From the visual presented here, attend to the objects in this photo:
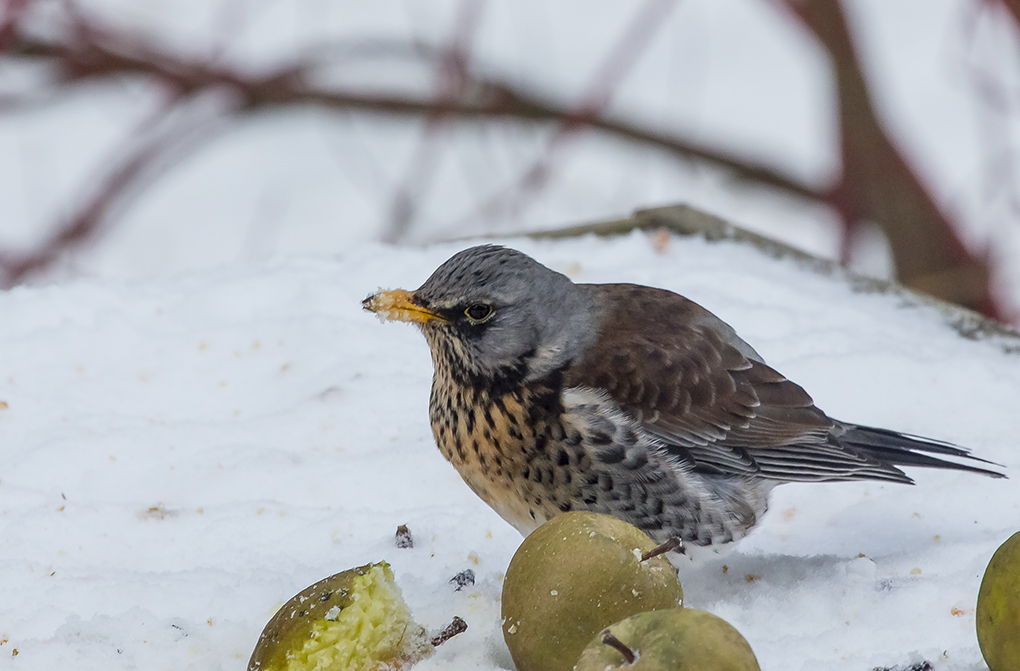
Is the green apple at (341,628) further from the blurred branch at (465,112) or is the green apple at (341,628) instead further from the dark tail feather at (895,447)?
the blurred branch at (465,112)

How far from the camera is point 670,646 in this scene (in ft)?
6.01

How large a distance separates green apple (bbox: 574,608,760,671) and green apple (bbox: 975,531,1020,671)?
21.7 inches

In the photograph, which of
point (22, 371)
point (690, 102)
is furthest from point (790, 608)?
point (690, 102)

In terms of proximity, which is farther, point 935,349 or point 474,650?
point 935,349

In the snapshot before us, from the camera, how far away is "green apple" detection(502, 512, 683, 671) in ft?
6.95

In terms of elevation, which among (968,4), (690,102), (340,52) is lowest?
(690,102)

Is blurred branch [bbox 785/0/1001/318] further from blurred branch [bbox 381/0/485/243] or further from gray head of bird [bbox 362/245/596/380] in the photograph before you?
gray head of bird [bbox 362/245/596/380]

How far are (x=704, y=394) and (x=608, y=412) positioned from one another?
0.30 m

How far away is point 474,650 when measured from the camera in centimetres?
245

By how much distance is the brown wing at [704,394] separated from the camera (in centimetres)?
275

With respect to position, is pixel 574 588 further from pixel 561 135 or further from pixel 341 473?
pixel 561 135

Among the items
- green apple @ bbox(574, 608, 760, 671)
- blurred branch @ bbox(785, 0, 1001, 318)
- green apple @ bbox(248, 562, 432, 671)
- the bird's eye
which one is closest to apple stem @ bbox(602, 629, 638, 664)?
green apple @ bbox(574, 608, 760, 671)

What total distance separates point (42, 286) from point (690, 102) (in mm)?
5394

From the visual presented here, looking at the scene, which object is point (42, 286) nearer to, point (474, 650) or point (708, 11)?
point (474, 650)
